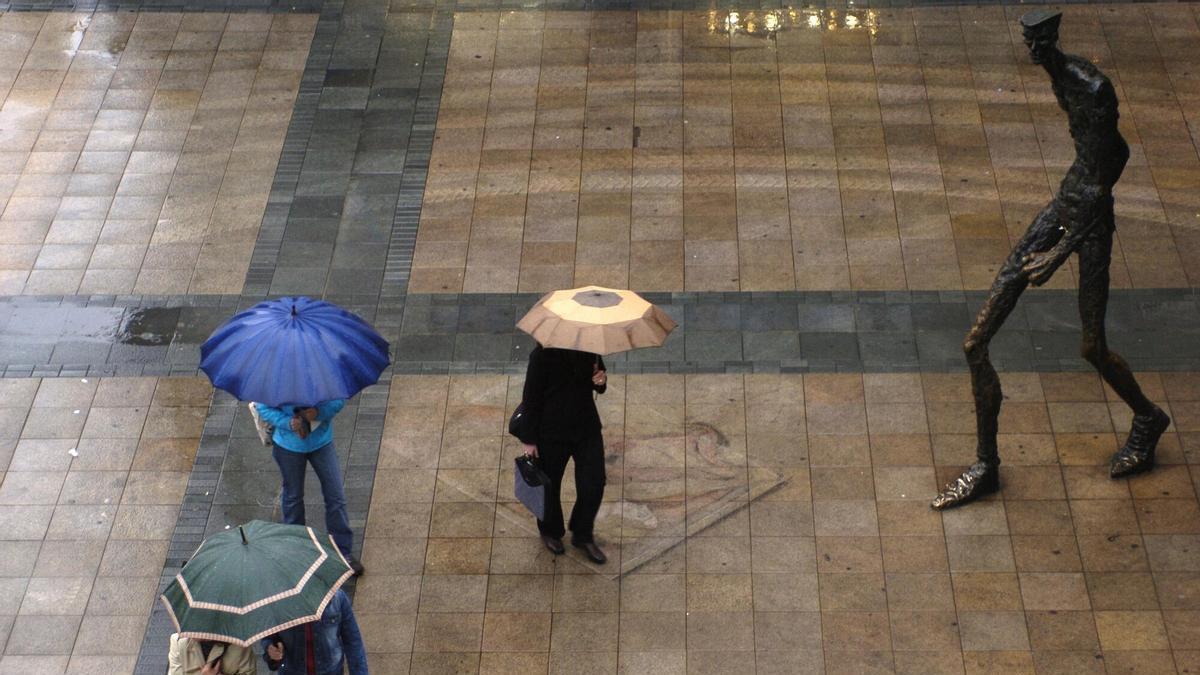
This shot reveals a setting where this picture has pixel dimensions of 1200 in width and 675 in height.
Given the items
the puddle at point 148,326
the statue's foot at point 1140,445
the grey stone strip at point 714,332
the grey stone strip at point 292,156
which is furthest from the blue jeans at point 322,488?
the statue's foot at point 1140,445

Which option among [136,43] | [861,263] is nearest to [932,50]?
[861,263]

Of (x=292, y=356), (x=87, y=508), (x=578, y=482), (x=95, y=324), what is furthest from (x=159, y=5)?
(x=578, y=482)

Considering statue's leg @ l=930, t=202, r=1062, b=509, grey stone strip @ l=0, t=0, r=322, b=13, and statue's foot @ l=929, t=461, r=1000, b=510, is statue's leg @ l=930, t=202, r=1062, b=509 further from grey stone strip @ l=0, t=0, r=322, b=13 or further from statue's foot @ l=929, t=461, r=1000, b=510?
grey stone strip @ l=0, t=0, r=322, b=13

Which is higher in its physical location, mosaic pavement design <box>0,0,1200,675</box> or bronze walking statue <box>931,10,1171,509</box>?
bronze walking statue <box>931,10,1171,509</box>

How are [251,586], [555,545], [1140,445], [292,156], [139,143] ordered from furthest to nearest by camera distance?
1. [139,143]
2. [292,156]
3. [1140,445]
4. [555,545]
5. [251,586]

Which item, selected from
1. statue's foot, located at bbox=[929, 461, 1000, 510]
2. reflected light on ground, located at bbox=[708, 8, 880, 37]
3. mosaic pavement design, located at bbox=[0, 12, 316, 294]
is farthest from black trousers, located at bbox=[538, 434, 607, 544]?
reflected light on ground, located at bbox=[708, 8, 880, 37]

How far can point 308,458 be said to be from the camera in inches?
378

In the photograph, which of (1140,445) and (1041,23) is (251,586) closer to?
(1041,23)

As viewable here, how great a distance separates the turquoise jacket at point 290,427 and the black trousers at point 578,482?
4.17 ft

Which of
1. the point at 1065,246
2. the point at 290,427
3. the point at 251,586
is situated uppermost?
the point at 1065,246

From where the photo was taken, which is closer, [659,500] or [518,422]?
[518,422]

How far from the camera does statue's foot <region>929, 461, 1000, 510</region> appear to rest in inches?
405

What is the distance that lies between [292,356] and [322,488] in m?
1.34

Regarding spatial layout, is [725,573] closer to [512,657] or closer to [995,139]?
[512,657]
